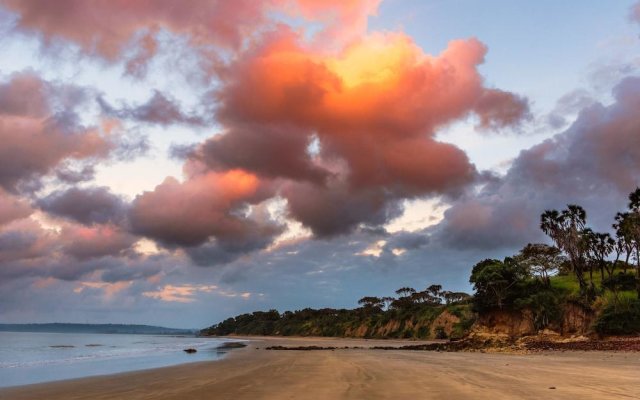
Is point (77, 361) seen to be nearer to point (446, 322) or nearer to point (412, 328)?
point (446, 322)

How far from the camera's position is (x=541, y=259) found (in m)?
70.2

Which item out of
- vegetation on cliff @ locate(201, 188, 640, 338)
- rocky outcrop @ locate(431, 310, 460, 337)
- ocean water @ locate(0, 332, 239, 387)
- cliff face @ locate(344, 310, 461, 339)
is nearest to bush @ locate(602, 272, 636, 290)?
vegetation on cliff @ locate(201, 188, 640, 338)

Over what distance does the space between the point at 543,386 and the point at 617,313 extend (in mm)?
45642

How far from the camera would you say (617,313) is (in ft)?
170

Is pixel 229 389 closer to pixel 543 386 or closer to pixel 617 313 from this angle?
pixel 543 386

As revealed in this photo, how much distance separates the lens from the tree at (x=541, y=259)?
69.1 metres

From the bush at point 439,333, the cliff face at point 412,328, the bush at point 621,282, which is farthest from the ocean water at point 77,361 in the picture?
the cliff face at point 412,328

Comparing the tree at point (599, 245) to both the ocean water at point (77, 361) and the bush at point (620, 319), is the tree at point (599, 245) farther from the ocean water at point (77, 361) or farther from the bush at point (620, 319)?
the ocean water at point (77, 361)

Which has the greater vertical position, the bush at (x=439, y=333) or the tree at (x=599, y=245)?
the tree at (x=599, y=245)

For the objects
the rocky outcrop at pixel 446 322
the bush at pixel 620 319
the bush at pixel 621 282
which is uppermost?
the bush at pixel 621 282

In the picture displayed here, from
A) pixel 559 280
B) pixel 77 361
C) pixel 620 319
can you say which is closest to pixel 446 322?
pixel 559 280

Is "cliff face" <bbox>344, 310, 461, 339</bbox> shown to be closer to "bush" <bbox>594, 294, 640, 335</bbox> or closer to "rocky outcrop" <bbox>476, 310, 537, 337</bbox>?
"rocky outcrop" <bbox>476, 310, 537, 337</bbox>

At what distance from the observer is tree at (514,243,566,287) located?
6912 cm

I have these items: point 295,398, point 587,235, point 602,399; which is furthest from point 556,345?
point 295,398
